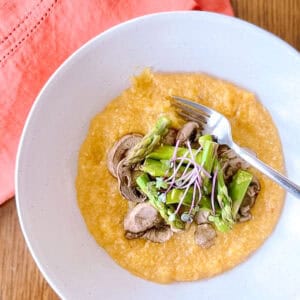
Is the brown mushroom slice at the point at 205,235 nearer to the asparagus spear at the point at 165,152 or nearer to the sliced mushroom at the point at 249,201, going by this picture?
the sliced mushroom at the point at 249,201

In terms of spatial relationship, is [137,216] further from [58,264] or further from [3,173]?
[3,173]

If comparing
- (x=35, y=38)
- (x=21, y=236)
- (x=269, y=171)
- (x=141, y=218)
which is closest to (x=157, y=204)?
(x=141, y=218)

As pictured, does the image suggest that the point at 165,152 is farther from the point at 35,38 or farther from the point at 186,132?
the point at 35,38

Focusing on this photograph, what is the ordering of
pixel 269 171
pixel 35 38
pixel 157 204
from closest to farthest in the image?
pixel 269 171 → pixel 157 204 → pixel 35 38

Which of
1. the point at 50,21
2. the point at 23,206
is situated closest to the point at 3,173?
the point at 23,206

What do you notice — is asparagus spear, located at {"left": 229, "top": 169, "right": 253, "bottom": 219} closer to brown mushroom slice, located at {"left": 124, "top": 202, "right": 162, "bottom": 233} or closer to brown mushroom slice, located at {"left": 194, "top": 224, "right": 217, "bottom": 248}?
brown mushroom slice, located at {"left": 194, "top": 224, "right": 217, "bottom": 248}

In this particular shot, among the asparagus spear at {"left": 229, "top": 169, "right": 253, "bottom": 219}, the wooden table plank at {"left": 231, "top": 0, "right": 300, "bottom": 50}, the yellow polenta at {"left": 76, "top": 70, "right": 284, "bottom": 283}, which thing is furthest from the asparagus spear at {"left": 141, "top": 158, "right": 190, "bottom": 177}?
the wooden table plank at {"left": 231, "top": 0, "right": 300, "bottom": 50}
